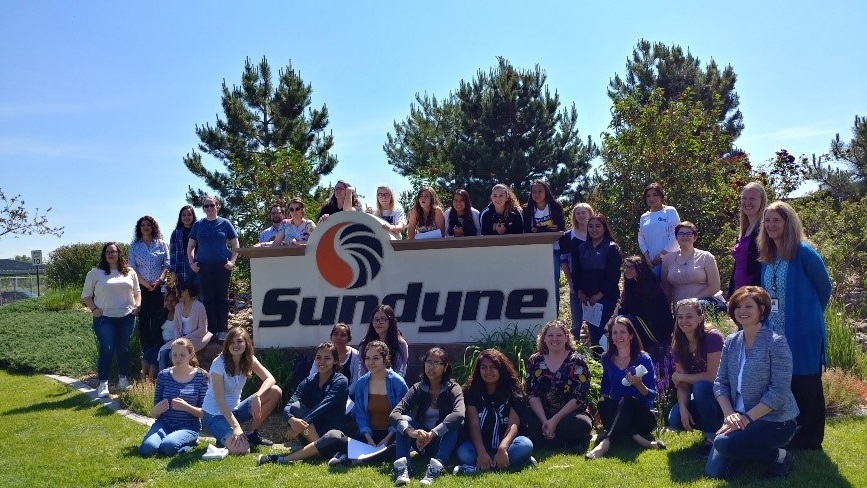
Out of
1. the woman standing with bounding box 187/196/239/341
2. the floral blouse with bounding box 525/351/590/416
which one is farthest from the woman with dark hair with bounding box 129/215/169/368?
the floral blouse with bounding box 525/351/590/416

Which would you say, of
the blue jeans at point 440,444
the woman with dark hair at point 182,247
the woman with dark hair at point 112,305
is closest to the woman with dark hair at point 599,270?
the blue jeans at point 440,444

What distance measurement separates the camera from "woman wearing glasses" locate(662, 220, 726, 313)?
6996 mm

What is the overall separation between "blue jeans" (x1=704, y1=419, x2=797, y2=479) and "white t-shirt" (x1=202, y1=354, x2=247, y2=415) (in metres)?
3.79

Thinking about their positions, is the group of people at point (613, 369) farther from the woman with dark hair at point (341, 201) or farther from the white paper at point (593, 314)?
the woman with dark hair at point (341, 201)

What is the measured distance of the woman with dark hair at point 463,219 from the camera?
27.3 feet

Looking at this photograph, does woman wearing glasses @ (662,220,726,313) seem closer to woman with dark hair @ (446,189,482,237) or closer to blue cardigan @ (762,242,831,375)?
blue cardigan @ (762,242,831,375)

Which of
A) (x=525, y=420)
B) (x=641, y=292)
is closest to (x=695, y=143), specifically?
(x=641, y=292)

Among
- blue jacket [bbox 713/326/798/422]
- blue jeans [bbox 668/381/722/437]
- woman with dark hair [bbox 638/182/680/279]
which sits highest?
woman with dark hair [bbox 638/182/680/279]

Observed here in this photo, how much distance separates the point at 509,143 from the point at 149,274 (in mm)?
14969

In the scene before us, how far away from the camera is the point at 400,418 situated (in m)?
5.78

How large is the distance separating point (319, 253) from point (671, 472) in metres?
4.46

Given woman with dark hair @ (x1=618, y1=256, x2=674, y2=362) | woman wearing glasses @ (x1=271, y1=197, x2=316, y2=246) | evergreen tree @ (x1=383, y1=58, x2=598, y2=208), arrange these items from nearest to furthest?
1. woman with dark hair @ (x1=618, y1=256, x2=674, y2=362)
2. woman wearing glasses @ (x1=271, y1=197, x2=316, y2=246)
3. evergreen tree @ (x1=383, y1=58, x2=598, y2=208)

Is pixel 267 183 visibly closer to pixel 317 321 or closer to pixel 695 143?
pixel 317 321

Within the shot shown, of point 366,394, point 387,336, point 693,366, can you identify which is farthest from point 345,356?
point 693,366
